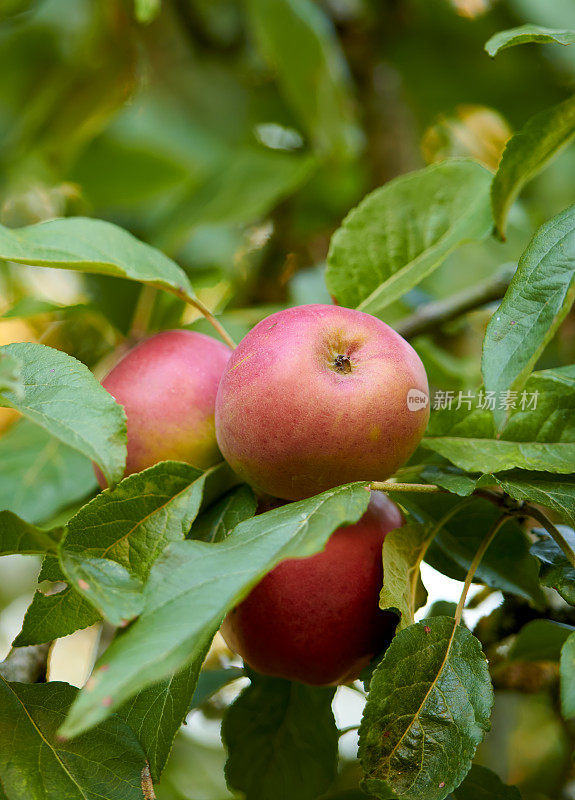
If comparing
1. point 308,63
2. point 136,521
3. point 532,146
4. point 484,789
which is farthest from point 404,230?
point 308,63

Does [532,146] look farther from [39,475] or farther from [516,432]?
[39,475]

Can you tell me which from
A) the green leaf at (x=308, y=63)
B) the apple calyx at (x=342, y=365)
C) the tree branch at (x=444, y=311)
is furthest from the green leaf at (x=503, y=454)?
the green leaf at (x=308, y=63)

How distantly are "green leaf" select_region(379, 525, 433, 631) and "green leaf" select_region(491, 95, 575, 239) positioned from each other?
0.28 m

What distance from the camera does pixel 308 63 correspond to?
1205 millimetres

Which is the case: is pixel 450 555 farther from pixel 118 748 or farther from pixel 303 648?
pixel 118 748

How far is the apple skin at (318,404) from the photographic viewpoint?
1.61 ft

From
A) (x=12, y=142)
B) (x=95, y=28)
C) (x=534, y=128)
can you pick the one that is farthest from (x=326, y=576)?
(x=95, y=28)

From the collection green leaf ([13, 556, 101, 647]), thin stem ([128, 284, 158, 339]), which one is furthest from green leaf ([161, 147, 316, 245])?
green leaf ([13, 556, 101, 647])

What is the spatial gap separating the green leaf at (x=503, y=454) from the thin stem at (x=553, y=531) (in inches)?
1.6

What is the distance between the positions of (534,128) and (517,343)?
22 centimetres

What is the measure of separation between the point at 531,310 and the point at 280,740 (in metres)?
0.46

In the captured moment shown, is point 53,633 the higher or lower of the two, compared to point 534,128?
lower

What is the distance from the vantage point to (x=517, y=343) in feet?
1.45

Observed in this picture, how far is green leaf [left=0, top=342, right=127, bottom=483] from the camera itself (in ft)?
1.42
